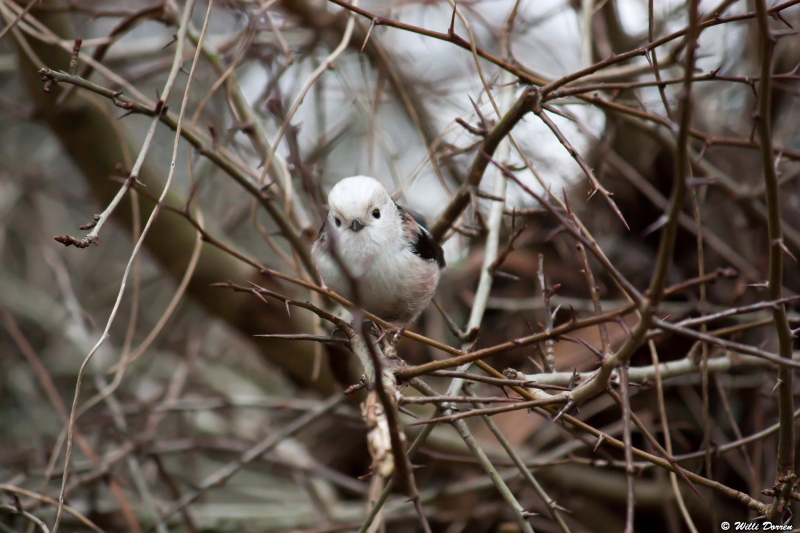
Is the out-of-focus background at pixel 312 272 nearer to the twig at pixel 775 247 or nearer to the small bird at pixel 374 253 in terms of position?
the small bird at pixel 374 253

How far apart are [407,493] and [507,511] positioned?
295 centimetres

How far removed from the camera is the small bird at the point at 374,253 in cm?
292

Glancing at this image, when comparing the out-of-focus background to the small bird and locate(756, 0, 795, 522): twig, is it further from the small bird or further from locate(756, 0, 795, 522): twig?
locate(756, 0, 795, 522): twig

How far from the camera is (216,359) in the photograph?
5891 millimetres

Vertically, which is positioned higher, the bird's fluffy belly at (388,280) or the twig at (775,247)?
the bird's fluffy belly at (388,280)

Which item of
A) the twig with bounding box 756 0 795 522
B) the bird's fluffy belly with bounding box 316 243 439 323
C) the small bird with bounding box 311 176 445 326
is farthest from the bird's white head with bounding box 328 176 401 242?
the twig with bounding box 756 0 795 522

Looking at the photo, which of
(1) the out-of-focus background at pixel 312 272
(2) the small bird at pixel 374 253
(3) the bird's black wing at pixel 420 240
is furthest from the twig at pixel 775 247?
(3) the bird's black wing at pixel 420 240

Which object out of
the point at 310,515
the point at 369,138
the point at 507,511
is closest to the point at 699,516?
the point at 507,511

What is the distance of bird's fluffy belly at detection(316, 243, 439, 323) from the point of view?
2.99 m

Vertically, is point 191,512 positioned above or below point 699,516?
below

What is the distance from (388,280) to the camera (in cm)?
300

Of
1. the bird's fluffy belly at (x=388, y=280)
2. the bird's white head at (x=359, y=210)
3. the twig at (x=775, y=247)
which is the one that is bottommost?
the twig at (x=775, y=247)

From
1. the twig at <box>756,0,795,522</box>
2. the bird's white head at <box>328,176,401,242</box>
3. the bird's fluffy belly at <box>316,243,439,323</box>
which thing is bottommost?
the twig at <box>756,0,795,522</box>

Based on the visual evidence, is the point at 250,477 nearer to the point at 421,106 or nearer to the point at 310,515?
the point at 310,515
